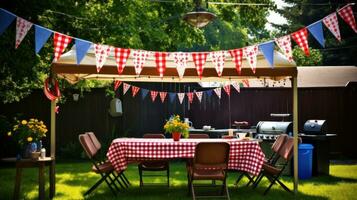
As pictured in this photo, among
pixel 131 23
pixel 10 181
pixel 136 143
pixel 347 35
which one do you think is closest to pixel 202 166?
pixel 136 143

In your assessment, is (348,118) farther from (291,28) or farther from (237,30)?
(237,30)

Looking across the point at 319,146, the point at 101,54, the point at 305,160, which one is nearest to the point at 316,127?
the point at 319,146

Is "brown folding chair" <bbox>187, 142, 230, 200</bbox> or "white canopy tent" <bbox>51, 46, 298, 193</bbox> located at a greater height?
"white canopy tent" <bbox>51, 46, 298, 193</bbox>

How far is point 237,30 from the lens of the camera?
29.7 m

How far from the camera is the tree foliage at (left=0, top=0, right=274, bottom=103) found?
9.59 metres

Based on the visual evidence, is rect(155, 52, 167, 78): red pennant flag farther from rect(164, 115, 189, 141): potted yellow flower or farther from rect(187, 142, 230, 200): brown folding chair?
rect(187, 142, 230, 200): brown folding chair

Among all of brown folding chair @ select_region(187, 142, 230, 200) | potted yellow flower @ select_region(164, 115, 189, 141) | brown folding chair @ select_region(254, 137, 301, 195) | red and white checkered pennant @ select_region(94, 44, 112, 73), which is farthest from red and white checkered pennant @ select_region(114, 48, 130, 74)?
brown folding chair @ select_region(254, 137, 301, 195)

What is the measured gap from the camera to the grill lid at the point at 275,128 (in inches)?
382

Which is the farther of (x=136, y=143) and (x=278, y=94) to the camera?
(x=278, y=94)

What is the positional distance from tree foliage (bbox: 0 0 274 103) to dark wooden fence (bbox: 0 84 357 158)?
661mm

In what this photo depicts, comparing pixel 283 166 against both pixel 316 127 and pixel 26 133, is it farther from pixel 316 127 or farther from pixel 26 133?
pixel 26 133

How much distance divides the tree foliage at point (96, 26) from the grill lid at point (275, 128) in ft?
12.9

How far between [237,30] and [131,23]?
18449mm

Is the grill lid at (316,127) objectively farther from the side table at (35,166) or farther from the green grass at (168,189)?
the side table at (35,166)
